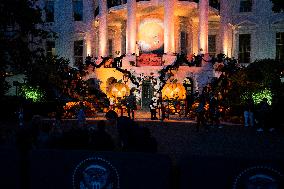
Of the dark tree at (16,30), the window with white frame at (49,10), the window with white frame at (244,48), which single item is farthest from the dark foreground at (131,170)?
the window with white frame at (49,10)

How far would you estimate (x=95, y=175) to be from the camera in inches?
266

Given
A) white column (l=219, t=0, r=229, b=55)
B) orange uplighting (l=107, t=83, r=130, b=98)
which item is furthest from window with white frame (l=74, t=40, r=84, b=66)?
white column (l=219, t=0, r=229, b=55)

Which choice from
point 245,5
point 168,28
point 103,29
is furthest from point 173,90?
point 245,5

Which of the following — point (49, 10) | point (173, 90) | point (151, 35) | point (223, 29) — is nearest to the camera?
point (173, 90)

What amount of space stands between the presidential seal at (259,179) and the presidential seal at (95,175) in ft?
6.95

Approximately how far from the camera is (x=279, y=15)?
96.5 ft

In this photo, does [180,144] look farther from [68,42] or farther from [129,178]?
[68,42]

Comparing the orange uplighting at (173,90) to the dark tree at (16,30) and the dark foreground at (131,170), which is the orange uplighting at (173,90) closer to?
the dark tree at (16,30)

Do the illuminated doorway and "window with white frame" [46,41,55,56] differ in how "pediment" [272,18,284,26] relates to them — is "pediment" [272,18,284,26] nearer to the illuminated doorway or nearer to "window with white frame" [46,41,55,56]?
the illuminated doorway

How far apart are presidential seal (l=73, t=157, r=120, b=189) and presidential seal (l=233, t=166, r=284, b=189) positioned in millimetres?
2119

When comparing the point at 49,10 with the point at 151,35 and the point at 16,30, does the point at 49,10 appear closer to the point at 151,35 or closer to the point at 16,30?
the point at 151,35

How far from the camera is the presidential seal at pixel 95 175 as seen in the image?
6.68 meters

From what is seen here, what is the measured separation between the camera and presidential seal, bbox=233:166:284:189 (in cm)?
597

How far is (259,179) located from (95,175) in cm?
281
